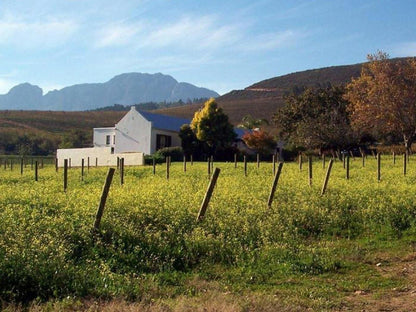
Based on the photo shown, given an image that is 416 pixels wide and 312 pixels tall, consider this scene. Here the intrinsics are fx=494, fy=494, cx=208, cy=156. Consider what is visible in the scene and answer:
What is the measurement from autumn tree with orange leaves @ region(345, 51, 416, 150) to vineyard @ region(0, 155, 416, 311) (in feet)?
101

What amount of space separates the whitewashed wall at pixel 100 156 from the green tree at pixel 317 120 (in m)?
18.1

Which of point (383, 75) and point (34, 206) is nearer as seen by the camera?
point (34, 206)

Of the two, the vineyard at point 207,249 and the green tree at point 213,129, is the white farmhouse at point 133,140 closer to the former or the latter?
the green tree at point 213,129

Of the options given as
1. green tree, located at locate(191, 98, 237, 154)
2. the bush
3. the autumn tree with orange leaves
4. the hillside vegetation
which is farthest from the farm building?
the hillside vegetation

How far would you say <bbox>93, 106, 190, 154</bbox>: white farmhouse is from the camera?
54875 mm

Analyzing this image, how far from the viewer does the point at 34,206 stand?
12.6m

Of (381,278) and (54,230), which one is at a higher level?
(54,230)

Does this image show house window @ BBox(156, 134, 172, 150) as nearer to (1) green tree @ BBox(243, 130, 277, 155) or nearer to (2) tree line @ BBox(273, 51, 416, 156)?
(1) green tree @ BBox(243, 130, 277, 155)

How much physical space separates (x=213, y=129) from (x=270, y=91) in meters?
93.8

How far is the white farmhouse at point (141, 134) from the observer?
5488 centimetres

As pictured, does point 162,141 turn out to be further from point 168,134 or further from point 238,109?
point 238,109

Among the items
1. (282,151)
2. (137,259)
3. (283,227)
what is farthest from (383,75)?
(137,259)

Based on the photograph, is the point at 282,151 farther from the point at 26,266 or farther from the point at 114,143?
the point at 26,266

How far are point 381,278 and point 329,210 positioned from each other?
532cm
